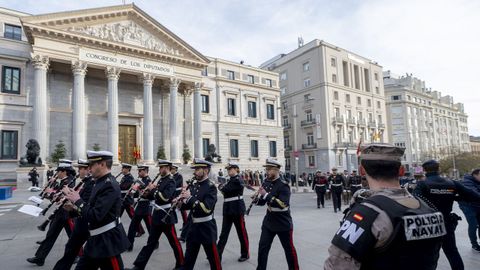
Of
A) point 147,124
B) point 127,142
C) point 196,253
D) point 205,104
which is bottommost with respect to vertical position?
point 196,253

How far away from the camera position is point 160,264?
255 inches

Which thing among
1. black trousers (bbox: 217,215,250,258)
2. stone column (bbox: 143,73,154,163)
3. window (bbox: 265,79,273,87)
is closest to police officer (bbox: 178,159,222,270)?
black trousers (bbox: 217,215,250,258)

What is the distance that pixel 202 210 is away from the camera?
5.39 metres

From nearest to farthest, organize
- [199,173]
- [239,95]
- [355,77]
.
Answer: [199,173]
[239,95]
[355,77]

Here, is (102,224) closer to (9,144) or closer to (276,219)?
(276,219)

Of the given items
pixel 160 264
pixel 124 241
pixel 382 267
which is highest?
pixel 382 267

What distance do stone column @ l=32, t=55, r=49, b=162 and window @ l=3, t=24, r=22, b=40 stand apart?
4.43 m

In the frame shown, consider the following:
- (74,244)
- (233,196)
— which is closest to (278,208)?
(233,196)

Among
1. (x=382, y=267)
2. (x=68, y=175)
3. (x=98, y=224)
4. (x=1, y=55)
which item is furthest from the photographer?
(x=1, y=55)

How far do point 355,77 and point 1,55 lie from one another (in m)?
50.9

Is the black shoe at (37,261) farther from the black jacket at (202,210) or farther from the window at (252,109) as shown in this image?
the window at (252,109)

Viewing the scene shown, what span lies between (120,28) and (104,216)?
1171 inches

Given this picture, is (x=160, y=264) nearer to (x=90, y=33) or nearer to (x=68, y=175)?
(x=68, y=175)

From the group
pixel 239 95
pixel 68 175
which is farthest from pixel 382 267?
pixel 239 95
